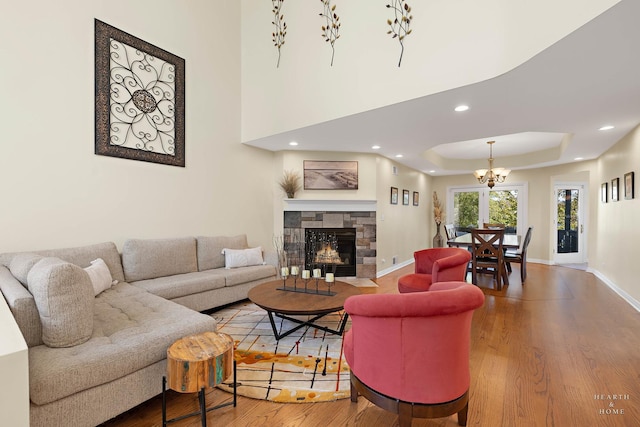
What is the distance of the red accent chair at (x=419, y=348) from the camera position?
1.41m

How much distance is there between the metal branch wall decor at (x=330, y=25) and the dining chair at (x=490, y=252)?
3.49 metres

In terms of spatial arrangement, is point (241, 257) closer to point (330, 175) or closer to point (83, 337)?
point (330, 175)

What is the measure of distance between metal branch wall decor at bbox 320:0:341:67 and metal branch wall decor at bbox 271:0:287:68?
0.71 meters

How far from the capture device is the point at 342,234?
5328 millimetres

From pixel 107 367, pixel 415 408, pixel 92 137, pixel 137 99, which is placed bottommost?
pixel 415 408

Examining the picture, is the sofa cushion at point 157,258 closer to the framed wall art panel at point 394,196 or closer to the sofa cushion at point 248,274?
the sofa cushion at point 248,274

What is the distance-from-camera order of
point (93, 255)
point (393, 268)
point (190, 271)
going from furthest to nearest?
point (393, 268) → point (190, 271) → point (93, 255)

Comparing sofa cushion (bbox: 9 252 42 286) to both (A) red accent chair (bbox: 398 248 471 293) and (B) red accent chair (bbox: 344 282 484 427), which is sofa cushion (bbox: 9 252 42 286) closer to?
(B) red accent chair (bbox: 344 282 484 427)

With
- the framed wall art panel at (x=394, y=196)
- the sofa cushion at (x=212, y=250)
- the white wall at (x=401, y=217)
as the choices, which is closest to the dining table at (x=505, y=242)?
the white wall at (x=401, y=217)

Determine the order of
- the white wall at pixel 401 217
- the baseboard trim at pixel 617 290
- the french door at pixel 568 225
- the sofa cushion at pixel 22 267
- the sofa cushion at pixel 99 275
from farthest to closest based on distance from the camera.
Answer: the french door at pixel 568 225 → the white wall at pixel 401 217 → the baseboard trim at pixel 617 290 → the sofa cushion at pixel 99 275 → the sofa cushion at pixel 22 267

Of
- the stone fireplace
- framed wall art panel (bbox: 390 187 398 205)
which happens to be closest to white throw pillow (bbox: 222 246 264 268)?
the stone fireplace

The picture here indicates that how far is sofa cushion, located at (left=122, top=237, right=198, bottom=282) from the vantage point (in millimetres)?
3193

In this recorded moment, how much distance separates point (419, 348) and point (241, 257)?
2975 mm

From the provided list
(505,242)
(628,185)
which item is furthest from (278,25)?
(628,185)
